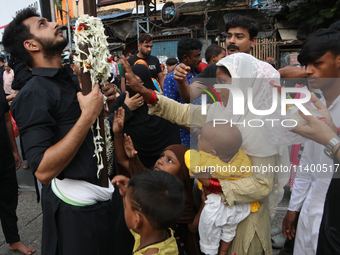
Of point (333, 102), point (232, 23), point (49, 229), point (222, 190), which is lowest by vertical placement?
point (49, 229)

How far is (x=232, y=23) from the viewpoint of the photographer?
302 cm

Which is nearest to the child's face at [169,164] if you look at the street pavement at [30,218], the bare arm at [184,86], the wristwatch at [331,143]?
the bare arm at [184,86]

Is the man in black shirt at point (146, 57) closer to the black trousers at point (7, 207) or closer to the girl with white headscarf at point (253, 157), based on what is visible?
the black trousers at point (7, 207)

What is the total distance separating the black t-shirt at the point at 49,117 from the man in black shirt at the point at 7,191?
153 centimetres

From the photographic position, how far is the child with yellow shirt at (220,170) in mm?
1682

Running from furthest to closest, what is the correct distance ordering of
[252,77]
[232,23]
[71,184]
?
[232,23] < [252,77] < [71,184]

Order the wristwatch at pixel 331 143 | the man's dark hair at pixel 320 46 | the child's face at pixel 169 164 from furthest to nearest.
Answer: the child's face at pixel 169 164
the man's dark hair at pixel 320 46
the wristwatch at pixel 331 143

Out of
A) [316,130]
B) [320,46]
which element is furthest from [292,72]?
[316,130]

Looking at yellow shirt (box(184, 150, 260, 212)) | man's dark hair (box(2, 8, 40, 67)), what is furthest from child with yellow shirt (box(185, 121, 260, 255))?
man's dark hair (box(2, 8, 40, 67))

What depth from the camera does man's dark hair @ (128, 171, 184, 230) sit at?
1521 millimetres

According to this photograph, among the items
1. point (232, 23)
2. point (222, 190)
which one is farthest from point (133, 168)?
point (232, 23)

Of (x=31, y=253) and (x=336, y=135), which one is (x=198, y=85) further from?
(x=31, y=253)

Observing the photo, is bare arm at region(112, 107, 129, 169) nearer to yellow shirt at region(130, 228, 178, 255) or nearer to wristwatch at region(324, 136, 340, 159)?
yellow shirt at region(130, 228, 178, 255)

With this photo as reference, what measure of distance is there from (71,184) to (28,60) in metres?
0.82
